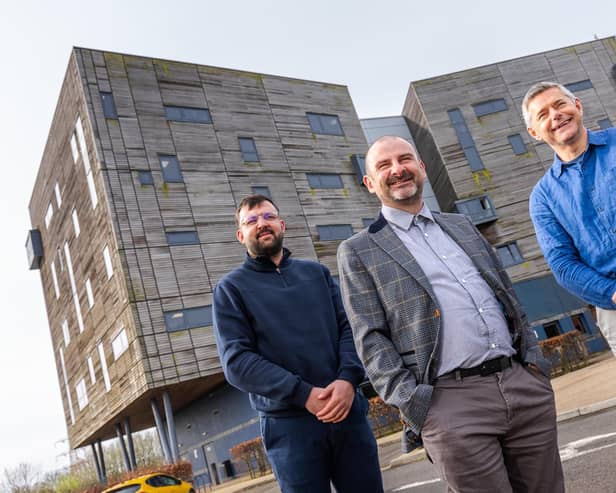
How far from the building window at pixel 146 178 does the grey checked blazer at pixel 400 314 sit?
23395 millimetres

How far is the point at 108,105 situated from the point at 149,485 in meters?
17.9

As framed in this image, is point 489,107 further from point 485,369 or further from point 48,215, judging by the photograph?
point 485,369

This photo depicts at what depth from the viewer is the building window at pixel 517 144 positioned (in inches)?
1334

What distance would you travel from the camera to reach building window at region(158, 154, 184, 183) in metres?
25.4

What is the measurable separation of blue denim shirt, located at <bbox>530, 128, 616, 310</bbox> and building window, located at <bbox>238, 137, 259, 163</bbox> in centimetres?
2552

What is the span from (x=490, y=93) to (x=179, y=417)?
2815 centimetres

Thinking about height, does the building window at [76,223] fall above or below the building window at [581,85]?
below

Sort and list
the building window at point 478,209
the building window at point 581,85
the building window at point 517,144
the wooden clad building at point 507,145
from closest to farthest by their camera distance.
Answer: the wooden clad building at point 507,145, the building window at point 478,209, the building window at point 517,144, the building window at point 581,85

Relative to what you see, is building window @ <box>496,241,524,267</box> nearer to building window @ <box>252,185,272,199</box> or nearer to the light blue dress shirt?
building window @ <box>252,185,272,199</box>

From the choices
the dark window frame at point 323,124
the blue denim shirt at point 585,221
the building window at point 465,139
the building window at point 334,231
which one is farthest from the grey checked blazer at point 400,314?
the building window at point 465,139

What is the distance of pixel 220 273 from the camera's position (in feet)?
80.9

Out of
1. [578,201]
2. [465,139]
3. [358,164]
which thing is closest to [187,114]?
[358,164]

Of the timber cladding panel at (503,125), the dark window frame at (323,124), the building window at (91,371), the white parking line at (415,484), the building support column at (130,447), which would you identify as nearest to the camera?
the white parking line at (415,484)

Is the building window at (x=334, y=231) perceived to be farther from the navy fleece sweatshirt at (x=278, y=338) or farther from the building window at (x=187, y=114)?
the navy fleece sweatshirt at (x=278, y=338)
